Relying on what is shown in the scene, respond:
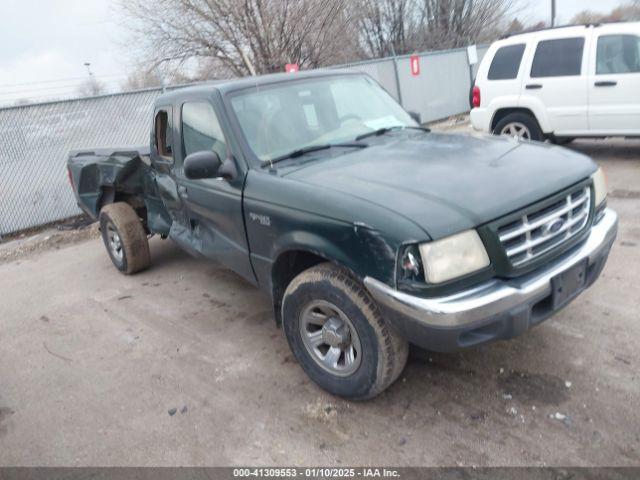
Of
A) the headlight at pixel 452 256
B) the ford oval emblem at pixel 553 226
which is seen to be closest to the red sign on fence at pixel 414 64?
the ford oval emblem at pixel 553 226

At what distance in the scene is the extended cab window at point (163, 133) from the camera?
4477 mm

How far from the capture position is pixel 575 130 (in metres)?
7.84

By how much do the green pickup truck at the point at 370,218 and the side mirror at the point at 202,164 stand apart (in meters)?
0.01

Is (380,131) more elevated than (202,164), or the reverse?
(202,164)

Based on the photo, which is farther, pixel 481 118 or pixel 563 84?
pixel 481 118

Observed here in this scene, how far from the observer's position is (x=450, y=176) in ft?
9.49

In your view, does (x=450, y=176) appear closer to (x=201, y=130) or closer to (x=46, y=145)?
(x=201, y=130)

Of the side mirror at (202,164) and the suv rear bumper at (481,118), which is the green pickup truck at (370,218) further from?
the suv rear bumper at (481,118)

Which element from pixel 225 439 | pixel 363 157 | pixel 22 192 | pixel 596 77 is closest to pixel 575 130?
pixel 596 77

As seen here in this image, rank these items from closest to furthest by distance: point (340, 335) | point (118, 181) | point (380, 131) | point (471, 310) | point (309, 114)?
point (471, 310)
point (340, 335)
point (309, 114)
point (380, 131)
point (118, 181)

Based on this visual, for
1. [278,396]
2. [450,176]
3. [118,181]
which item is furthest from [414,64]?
[278,396]

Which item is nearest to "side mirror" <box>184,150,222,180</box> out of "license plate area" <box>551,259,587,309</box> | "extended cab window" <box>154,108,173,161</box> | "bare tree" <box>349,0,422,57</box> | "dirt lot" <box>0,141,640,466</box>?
"extended cab window" <box>154,108,173,161</box>

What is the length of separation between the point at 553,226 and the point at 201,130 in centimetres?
255

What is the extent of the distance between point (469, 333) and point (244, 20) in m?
13.0
